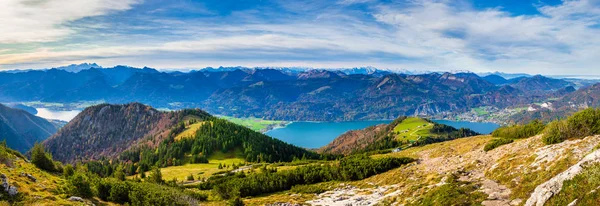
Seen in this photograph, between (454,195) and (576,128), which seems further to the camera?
(576,128)

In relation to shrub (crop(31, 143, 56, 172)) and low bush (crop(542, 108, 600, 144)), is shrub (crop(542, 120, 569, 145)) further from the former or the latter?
shrub (crop(31, 143, 56, 172))

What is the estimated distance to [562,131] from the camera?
Result: 98.7 ft

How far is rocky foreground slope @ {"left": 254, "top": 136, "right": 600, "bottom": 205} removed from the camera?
765 inches

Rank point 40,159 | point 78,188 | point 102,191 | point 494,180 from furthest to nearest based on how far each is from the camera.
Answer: point 40,159, point 102,191, point 78,188, point 494,180

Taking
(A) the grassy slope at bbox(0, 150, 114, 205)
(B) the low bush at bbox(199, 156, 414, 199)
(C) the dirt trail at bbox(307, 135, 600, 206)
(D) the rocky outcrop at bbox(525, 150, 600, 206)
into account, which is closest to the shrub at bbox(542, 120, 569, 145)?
(C) the dirt trail at bbox(307, 135, 600, 206)

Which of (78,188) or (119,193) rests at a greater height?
(78,188)

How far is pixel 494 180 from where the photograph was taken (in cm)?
2633

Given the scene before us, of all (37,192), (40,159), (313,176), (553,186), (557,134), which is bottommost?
(313,176)

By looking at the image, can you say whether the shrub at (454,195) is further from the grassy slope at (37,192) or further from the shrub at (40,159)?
the shrub at (40,159)

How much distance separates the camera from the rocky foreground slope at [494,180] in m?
19.4

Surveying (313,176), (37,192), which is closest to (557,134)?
(313,176)

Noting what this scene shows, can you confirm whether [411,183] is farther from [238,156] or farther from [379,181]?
[238,156]

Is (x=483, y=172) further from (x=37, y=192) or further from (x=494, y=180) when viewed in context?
(x=37, y=192)

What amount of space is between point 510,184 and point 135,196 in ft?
141
